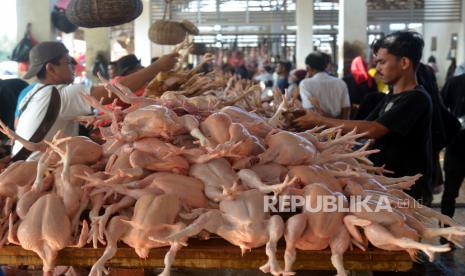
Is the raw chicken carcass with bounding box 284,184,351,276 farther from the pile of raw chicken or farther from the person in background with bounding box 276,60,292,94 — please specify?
the person in background with bounding box 276,60,292,94

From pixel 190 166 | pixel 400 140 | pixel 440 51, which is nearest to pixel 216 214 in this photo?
pixel 190 166

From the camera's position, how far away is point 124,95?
1.63 meters

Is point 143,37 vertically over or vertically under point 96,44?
over

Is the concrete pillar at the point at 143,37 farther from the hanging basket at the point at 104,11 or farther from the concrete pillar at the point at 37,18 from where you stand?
the hanging basket at the point at 104,11

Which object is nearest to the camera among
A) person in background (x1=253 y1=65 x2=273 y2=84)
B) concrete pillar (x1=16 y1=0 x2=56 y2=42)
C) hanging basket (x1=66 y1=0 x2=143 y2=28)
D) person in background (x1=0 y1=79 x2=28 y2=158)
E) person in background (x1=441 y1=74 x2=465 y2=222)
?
hanging basket (x1=66 y1=0 x2=143 y2=28)

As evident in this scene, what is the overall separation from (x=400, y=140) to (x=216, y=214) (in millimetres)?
1438

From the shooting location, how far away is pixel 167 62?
2.83 meters

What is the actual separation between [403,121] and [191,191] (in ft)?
4.40

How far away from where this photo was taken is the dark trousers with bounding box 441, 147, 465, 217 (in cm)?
393

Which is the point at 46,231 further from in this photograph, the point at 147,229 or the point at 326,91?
the point at 326,91

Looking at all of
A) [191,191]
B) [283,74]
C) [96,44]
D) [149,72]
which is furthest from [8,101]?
[283,74]

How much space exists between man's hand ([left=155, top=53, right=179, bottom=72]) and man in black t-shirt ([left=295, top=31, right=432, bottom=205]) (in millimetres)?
949

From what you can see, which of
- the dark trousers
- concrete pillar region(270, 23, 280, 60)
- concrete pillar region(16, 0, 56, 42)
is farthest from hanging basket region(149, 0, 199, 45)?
concrete pillar region(270, 23, 280, 60)

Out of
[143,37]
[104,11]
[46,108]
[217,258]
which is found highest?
[143,37]
